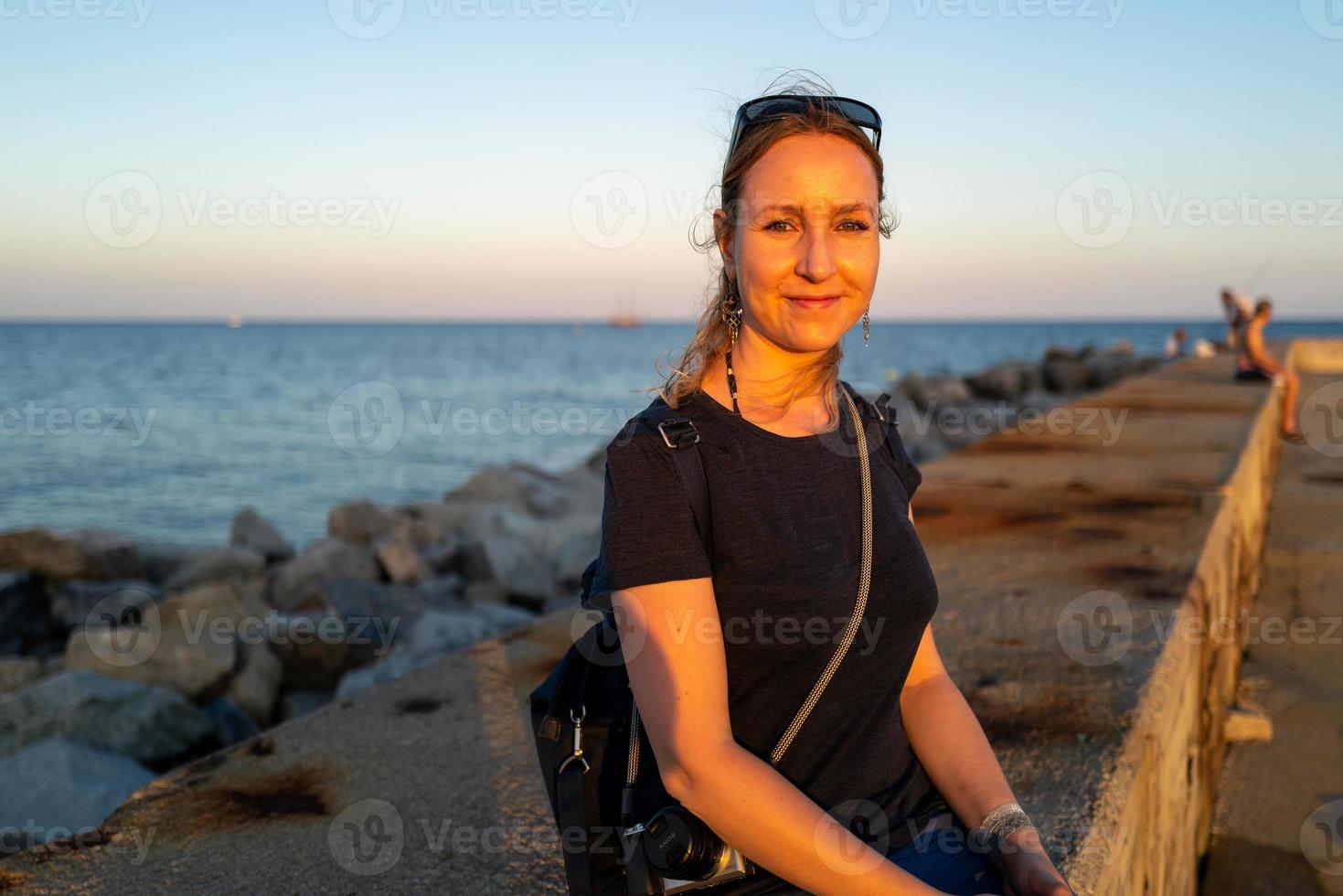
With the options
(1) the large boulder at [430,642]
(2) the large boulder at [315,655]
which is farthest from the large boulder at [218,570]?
(1) the large boulder at [430,642]

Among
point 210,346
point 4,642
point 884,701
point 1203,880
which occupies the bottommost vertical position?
point 210,346

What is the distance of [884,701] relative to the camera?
1755 millimetres

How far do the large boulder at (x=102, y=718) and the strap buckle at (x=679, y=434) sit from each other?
3333mm

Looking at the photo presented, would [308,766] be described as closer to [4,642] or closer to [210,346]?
[4,642]

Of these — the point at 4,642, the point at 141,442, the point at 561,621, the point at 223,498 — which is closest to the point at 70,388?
the point at 141,442

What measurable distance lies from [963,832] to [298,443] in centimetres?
2152

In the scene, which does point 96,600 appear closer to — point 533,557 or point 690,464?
point 533,557

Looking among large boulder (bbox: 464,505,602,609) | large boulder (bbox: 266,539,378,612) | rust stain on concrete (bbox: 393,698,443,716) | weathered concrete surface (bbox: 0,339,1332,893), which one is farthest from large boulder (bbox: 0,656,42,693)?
rust stain on concrete (bbox: 393,698,443,716)

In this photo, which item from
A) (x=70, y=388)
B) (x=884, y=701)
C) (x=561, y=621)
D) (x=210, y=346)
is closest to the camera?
(x=884, y=701)

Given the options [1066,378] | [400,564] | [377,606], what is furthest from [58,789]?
[1066,378]

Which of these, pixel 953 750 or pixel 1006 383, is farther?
pixel 1006 383

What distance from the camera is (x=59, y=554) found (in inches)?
346

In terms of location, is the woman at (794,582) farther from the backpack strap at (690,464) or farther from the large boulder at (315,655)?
Answer: the large boulder at (315,655)

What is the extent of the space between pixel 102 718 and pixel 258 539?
7043 mm
